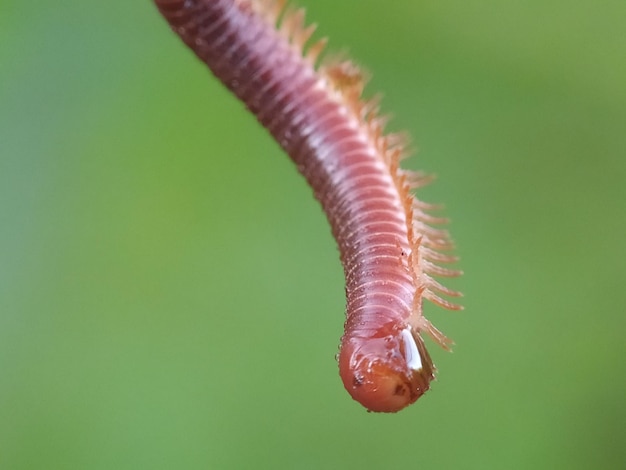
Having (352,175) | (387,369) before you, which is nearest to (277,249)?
(352,175)

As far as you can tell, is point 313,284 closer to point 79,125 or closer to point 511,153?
point 511,153

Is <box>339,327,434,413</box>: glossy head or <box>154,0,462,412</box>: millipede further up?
<box>154,0,462,412</box>: millipede

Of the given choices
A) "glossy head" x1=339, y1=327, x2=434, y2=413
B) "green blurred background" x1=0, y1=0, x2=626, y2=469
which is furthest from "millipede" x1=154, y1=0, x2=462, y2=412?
"green blurred background" x1=0, y1=0, x2=626, y2=469

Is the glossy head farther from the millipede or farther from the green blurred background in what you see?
the green blurred background

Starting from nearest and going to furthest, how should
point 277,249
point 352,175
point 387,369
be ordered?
1. point 387,369
2. point 352,175
3. point 277,249

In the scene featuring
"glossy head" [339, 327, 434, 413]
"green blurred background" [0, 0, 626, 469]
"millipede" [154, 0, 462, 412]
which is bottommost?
"glossy head" [339, 327, 434, 413]

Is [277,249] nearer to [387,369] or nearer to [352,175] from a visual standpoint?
[352,175]

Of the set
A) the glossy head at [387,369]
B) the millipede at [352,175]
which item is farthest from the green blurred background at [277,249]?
the glossy head at [387,369]
